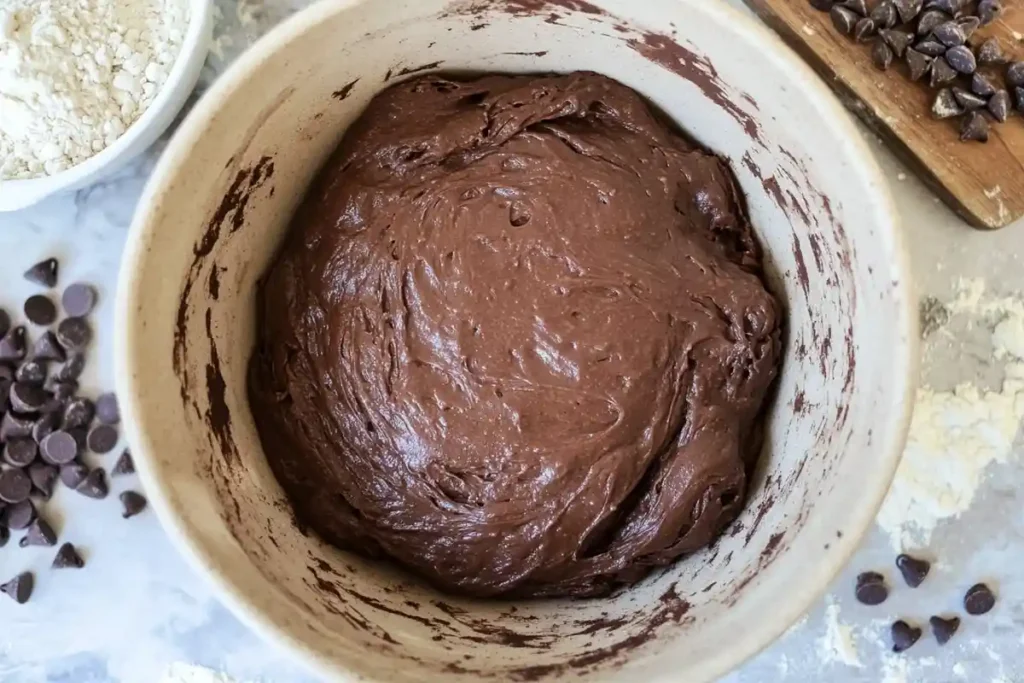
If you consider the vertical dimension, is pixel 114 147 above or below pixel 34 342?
above

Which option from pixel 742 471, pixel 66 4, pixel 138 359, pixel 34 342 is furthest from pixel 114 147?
pixel 742 471

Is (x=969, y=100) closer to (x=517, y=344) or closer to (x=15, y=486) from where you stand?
(x=517, y=344)

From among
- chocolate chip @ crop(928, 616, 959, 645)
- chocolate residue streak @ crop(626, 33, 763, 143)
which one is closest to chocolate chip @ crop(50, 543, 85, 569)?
chocolate residue streak @ crop(626, 33, 763, 143)

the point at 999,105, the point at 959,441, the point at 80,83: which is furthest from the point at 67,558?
the point at 999,105

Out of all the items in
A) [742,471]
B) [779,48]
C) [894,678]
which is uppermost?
[779,48]

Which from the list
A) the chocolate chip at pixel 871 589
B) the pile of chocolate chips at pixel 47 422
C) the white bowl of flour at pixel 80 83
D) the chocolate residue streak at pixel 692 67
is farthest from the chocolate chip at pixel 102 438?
the chocolate chip at pixel 871 589

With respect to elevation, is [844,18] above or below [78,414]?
above

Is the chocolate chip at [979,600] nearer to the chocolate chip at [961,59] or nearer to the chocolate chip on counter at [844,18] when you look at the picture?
the chocolate chip at [961,59]

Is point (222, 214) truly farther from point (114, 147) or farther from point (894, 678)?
point (894, 678)
